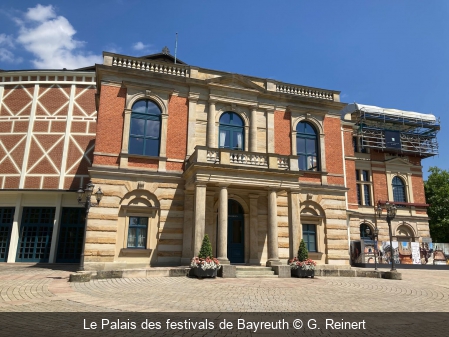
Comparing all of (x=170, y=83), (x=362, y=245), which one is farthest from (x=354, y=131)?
(x=170, y=83)

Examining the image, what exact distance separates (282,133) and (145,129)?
25.9 ft

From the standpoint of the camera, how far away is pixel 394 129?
114ft

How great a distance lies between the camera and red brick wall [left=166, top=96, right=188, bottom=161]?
669 inches

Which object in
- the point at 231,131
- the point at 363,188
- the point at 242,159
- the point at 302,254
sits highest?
the point at 231,131

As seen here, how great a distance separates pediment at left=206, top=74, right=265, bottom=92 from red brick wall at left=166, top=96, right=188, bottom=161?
2.43m

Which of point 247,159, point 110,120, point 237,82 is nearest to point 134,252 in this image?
point 110,120

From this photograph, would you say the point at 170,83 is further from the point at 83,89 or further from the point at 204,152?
the point at 83,89

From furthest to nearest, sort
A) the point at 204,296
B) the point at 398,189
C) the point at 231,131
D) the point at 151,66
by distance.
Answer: the point at 398,189
the point at 231,131
the point at 151,66
the point at 204,296

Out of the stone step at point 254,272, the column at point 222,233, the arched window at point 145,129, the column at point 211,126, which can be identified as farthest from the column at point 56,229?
the stone step at point 254,272

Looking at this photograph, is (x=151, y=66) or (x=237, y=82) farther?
(x=237, y=82)

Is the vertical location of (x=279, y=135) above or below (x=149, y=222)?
above

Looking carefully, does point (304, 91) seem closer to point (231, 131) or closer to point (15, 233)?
point (231, 131)

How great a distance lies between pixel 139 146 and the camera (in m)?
16.7
